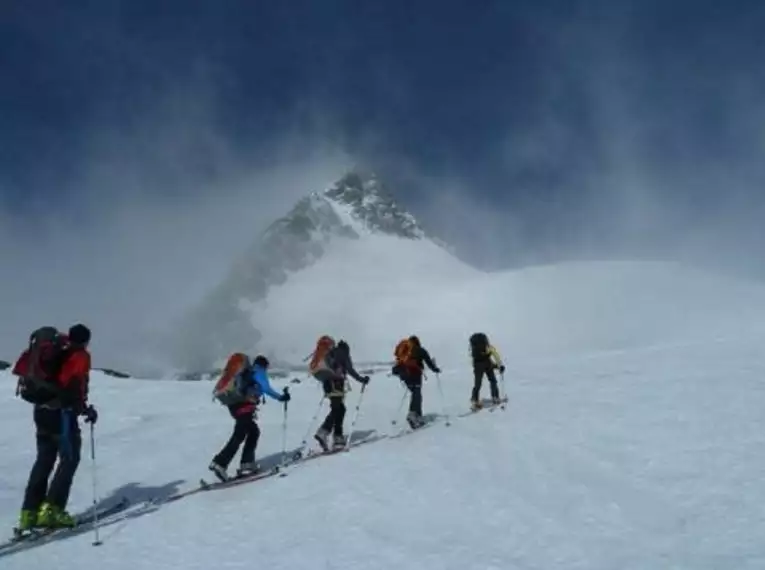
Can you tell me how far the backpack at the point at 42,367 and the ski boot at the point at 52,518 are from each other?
4.25 feet

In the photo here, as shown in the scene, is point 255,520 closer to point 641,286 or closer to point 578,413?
point 578,413

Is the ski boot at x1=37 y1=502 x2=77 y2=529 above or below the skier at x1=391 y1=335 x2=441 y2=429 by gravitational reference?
below

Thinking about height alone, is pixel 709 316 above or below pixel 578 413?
above

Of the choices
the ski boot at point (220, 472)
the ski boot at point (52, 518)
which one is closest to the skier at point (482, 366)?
the ski boot at point (220, 472)

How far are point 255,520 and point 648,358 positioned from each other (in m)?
14.3

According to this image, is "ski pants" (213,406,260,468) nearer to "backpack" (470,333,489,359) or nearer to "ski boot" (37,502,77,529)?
"ski boot" (37,502,77,529)

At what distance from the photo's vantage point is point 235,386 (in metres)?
12.4

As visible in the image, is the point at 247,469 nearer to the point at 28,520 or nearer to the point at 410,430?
the point at 28,520

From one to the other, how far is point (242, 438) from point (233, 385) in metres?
0.81

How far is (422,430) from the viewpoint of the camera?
15203 mm

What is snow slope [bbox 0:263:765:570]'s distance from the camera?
8.20 meters

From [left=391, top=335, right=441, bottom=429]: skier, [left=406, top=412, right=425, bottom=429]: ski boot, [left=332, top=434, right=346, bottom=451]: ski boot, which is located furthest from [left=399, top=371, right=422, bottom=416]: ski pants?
[left=332, top=434, right=346, bottom=451]: ski boot

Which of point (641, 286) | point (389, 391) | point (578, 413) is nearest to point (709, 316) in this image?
point (641, 286)

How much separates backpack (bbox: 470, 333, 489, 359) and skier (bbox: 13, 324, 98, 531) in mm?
9878
